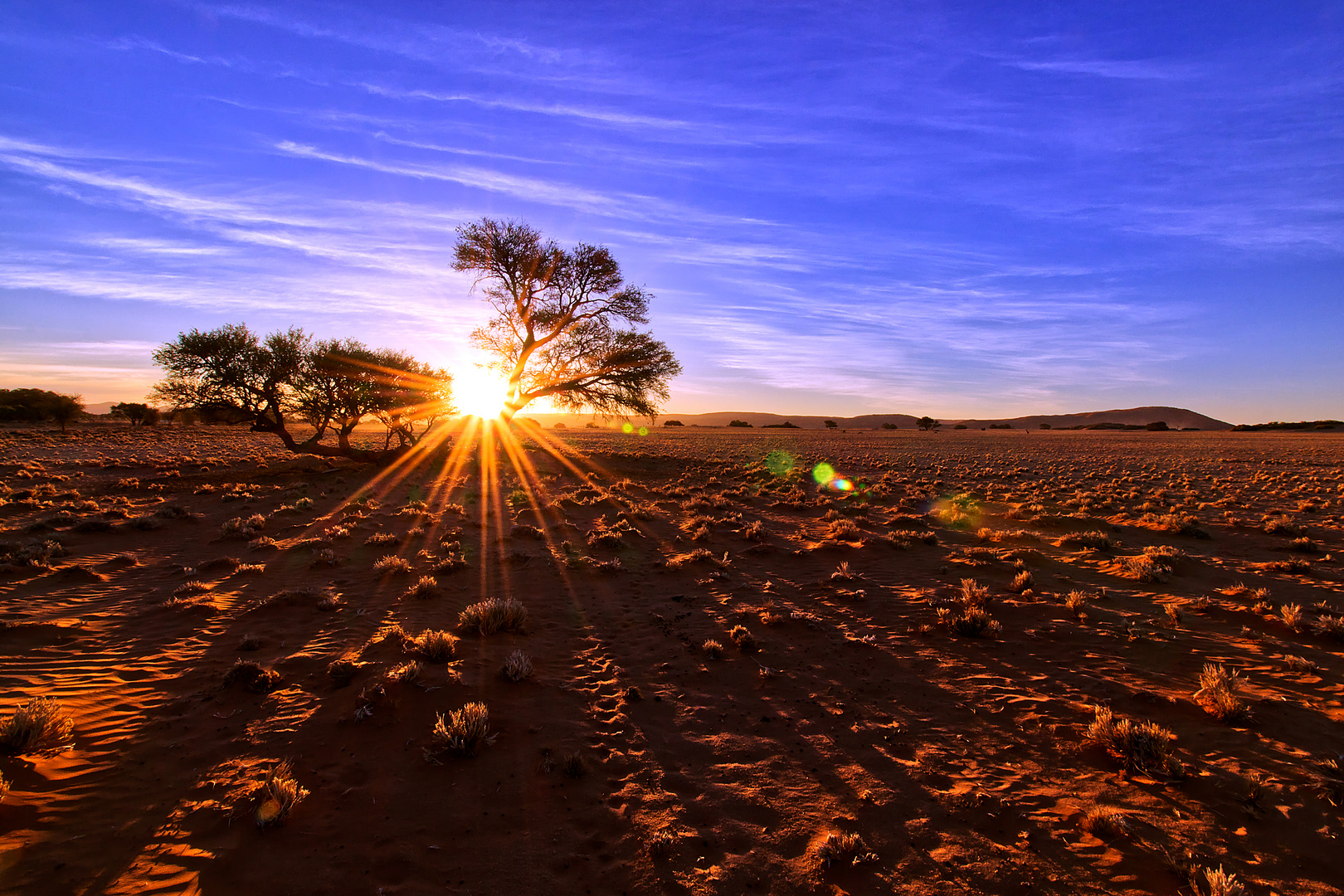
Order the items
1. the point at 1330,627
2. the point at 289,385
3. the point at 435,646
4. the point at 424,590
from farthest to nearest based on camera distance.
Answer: the point at 289,385
the point at 424,590
the point at 1330,627
the point at 435,646

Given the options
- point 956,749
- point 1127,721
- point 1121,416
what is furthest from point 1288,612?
point 1121,416

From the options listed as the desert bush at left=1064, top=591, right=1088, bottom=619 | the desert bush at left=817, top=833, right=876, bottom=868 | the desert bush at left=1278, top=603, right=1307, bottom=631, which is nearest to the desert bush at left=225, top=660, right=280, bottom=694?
the desert bush at left=817, top=833, right=876, bottom=868

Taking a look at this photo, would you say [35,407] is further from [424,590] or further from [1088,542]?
[1088,542]

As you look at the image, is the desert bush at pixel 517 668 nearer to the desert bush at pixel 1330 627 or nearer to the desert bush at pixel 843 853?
the desert bush at pixel 843 853

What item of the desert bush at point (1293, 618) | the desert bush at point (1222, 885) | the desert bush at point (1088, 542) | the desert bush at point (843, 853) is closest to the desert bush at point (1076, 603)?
the desert bush at point (1293, 618)

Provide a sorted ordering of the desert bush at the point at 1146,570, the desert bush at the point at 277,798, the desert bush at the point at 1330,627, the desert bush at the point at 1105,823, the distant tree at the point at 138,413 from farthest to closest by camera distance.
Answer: the distant tree at the point at 138,413 → the desert bush at the point at 1146,570 → the desert bush at the point at 1330,627 → the desert bush at the point at 277,798 → the desert bush at the point at 1105,823

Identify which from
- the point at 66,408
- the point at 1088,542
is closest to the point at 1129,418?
the point at 1088,542

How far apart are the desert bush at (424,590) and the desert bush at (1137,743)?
9.49 metres

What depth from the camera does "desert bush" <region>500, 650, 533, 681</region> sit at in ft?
21.3

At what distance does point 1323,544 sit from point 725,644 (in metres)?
15.7

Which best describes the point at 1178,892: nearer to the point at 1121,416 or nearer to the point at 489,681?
the point at 489,681

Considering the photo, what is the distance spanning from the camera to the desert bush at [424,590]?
30.3 feet

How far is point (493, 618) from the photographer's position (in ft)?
26.2

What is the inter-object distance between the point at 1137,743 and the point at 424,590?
989 cm
